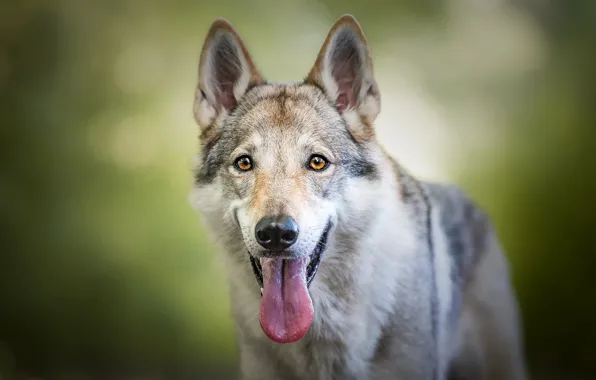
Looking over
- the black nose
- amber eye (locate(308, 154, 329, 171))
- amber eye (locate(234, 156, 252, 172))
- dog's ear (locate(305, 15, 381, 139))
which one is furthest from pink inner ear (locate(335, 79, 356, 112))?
the black nose

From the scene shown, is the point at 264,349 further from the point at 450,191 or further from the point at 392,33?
the point at 392,33

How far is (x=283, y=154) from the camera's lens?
1543 mm

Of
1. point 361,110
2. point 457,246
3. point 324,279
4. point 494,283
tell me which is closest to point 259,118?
point 361,110

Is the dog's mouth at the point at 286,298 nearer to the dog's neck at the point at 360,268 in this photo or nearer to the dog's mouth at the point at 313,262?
the dog's mouth at the point at 313,262

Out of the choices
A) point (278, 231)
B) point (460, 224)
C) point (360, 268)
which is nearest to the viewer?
point (278, 231)

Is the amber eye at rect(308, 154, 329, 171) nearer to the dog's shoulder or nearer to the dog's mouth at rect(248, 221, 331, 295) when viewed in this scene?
the dog's mouth at rect(248, 221, 331, 295)

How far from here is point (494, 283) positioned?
75.2 inches

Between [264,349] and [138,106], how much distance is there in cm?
108

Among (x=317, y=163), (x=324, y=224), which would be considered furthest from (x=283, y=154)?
(x=324, y=224)

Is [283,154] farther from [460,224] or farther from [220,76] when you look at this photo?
[460,224]

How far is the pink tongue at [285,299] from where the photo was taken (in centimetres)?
151

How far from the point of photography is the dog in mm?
1523

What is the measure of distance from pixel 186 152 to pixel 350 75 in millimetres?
725

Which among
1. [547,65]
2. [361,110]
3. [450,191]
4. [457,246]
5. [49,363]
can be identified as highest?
[547,65]
